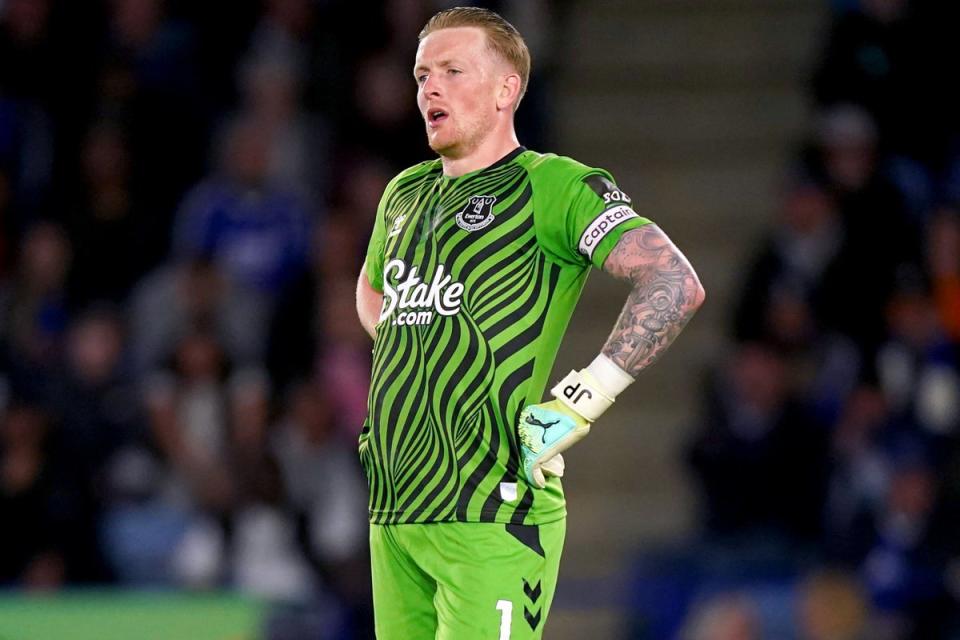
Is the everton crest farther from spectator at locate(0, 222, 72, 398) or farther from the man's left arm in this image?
spectator at locate(0, 222, 72, 398)

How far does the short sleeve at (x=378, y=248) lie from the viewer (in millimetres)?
4766

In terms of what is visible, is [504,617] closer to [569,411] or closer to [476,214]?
[569,411]

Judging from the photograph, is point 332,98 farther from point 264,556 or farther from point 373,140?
point 264,556

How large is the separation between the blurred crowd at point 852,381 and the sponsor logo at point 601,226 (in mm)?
4642

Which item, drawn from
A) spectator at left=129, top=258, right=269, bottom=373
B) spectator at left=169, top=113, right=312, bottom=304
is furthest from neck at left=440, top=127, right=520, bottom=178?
spectator at left=169, top=113, right=312, bottom=304

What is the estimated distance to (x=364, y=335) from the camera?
980cm

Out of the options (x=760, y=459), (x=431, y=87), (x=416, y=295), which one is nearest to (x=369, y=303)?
(x=416, y=295)

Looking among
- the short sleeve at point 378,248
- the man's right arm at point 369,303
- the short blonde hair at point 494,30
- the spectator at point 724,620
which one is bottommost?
the spectator at point 724,620

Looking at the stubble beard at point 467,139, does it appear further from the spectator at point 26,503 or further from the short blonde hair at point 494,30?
the spectator at point 26,503

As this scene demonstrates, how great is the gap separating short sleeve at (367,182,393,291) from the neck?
0.36m

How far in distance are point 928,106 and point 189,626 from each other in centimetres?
590

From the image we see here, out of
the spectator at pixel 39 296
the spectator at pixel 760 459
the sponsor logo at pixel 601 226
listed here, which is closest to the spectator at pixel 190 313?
the spectator at pixel 39 296

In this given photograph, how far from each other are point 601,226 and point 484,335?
1.34 feet

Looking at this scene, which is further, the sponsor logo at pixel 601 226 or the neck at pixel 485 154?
the neck at pixel 485 154
